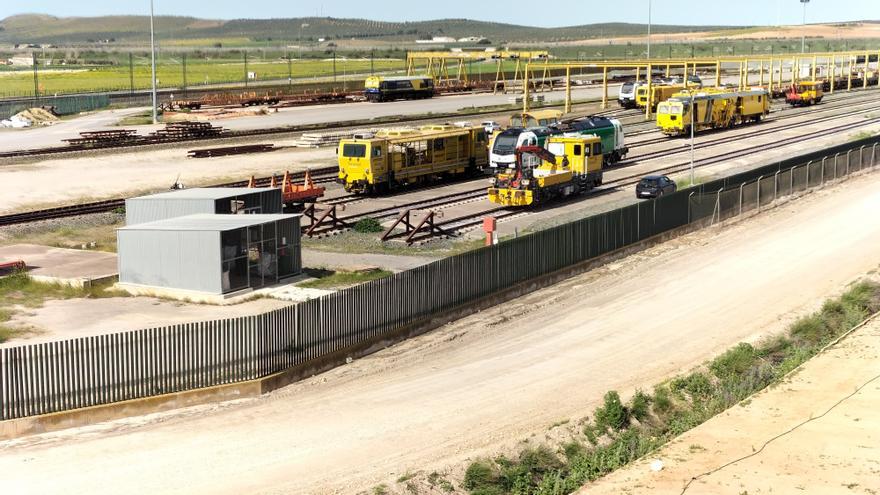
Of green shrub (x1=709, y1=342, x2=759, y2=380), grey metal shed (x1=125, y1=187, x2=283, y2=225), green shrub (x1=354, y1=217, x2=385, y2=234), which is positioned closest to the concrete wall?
grey metal shed (x1=125, y1=187, x2=283, y2=225)

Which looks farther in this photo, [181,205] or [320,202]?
[320,202]

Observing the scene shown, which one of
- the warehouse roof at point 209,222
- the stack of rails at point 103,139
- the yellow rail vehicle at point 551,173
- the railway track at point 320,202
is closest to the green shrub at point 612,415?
the warehouse roof at point 209,222

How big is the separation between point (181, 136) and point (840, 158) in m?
43.2

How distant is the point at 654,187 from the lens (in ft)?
177

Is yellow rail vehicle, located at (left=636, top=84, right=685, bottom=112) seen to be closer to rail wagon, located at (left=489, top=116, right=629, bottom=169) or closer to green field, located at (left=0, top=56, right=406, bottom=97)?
rail wagon, located at (left=489, top=116, right=629, bottom=169)

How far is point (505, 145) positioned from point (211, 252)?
2684 centimetres

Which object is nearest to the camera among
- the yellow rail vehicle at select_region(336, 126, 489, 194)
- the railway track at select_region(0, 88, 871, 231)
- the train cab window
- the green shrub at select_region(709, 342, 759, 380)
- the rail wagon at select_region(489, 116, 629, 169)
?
the green shrub at select_region(709, 342, 759, 380)

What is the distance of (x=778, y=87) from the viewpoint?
12769 cm

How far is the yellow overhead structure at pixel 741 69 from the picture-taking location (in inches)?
3968

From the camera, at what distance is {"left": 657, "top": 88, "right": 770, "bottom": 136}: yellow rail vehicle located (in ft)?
269

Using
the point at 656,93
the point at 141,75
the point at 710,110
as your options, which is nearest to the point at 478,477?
the point at 710,110

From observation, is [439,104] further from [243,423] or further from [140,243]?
[243,423]

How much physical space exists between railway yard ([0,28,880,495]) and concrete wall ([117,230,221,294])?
0.07 metres

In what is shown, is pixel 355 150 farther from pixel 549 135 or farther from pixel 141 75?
pixel 141 75
